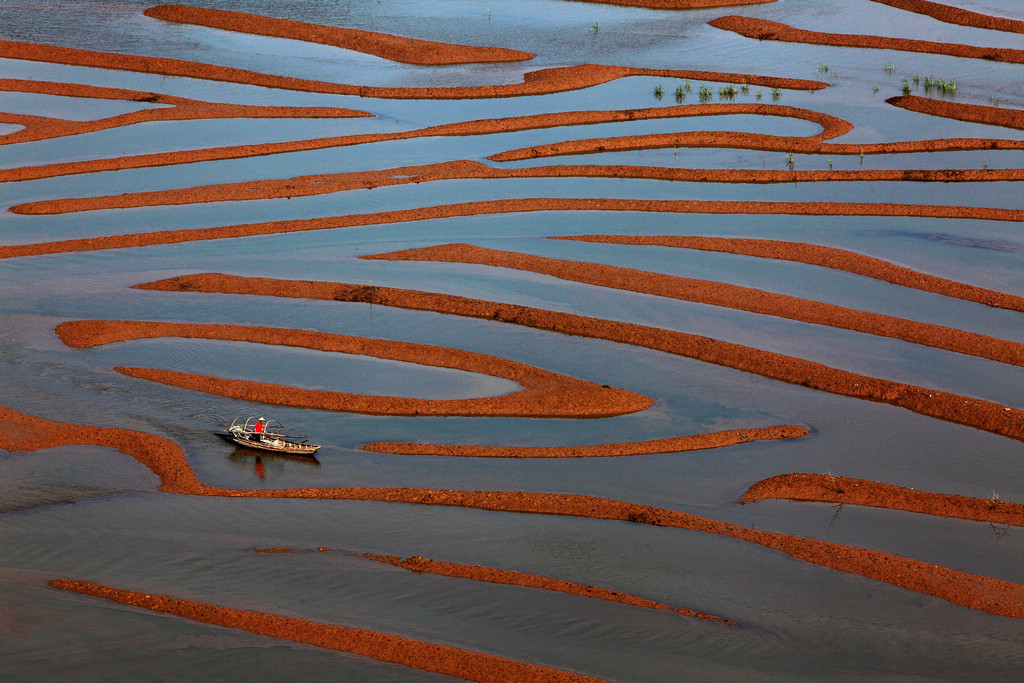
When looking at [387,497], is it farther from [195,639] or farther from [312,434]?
[195,639]

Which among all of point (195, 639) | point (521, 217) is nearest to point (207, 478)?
point (195, 639)

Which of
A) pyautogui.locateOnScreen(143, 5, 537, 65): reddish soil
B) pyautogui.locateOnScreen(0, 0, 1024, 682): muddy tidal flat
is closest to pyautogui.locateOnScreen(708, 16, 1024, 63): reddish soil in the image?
pyautogui.locateOnScreen(0, 0, 1024, 682): muddy tidal flat

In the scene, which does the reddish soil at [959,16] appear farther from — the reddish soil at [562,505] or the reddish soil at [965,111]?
the reddish soil at [562,505]

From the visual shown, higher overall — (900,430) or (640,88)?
(640,88)

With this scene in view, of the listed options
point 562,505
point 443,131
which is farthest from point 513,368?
point 443,131

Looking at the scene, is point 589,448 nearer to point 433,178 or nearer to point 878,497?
point 878,497

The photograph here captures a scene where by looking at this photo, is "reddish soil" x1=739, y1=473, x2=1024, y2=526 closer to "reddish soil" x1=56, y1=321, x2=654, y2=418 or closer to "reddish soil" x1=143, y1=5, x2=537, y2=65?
"reddish soil" x1=56, y1=321, x2=654, y2=418
